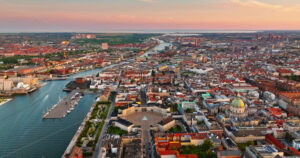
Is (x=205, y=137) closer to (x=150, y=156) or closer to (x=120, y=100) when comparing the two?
(x=150, y=156)

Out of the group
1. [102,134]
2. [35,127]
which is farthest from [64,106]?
[102,134]

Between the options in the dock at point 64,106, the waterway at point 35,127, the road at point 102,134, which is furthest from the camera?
the dock at point 64,106

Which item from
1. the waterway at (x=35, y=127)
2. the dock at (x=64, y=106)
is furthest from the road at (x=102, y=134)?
the dock at (x=64, y=106)

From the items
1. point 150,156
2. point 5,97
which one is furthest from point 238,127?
point 5,97

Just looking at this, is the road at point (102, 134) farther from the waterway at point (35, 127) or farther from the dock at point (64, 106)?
the dock at point (64, 106)

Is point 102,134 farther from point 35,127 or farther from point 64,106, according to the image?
point 64,106

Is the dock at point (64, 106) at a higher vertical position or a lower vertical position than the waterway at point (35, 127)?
higher
